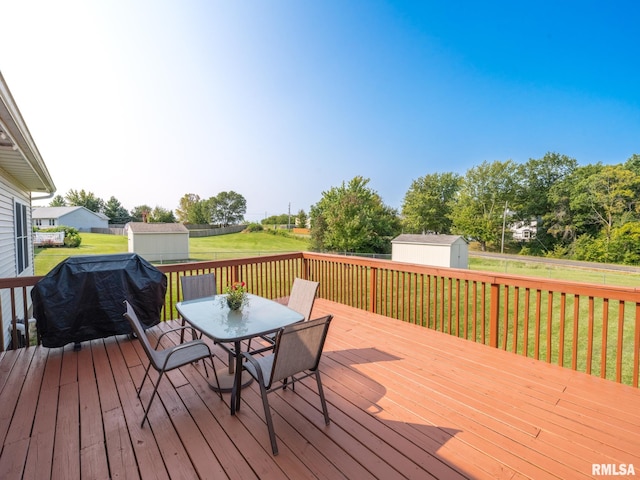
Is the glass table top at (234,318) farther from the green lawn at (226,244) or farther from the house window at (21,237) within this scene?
the green lawn at (226,244)

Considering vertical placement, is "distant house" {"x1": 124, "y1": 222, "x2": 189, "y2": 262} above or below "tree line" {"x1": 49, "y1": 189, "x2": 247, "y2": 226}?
below

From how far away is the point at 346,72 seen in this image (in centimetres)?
963

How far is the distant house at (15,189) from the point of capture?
3066 millimetres

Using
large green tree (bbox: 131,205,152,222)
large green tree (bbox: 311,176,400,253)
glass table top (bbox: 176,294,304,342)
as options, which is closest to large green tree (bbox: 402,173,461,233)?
large green tree (bbox: 311,176,400,253)

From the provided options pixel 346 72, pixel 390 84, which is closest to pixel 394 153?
pixel 390 84

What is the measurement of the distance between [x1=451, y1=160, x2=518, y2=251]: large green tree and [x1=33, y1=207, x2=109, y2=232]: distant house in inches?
1755

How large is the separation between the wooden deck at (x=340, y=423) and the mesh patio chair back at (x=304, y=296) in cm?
59

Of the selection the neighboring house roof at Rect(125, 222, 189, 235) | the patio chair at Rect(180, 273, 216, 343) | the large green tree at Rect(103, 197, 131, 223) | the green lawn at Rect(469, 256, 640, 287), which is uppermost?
the large green tree at Rect(103, 197, 131, 223)

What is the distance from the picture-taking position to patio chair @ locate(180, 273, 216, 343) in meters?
3.40

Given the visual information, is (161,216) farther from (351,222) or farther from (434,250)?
(434,250)

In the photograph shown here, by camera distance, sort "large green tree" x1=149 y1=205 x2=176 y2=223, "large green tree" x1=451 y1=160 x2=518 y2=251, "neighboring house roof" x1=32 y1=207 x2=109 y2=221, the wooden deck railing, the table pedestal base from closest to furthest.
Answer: the table pedestal base → the wooden deck railing → "neighboring house roof" x1=32 y1=207 x2=109 y2=221 → "large green tree" x1=451 y1=160 x2=518 y2=251 → "large green tree" x1=149 y1=205 x2=176 y2=223

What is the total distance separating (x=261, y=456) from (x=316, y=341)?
2.39ft

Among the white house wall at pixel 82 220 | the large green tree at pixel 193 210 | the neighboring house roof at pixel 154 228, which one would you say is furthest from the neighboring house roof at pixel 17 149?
the large green tree at pixel 193 210

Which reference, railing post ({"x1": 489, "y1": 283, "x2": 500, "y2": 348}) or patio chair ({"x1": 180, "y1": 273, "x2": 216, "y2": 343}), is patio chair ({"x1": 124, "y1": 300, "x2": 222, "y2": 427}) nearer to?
patio chair ({"x1": 180, "y1": 273, "x2": 216, "y2": 343})
